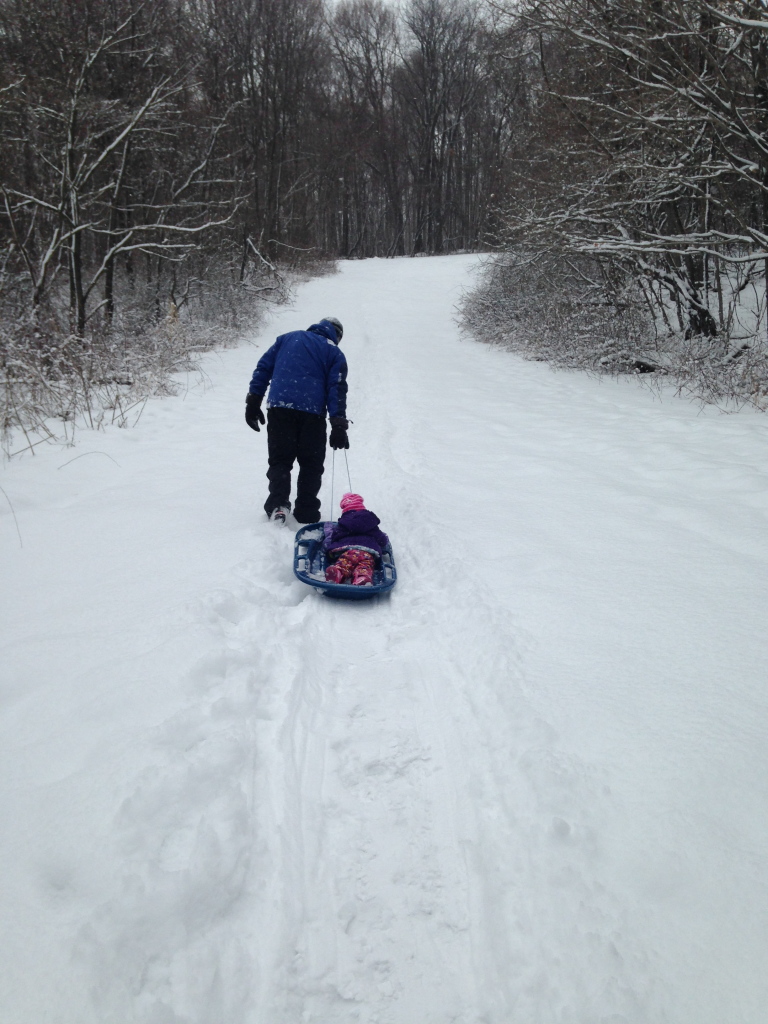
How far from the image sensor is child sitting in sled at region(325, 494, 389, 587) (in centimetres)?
353

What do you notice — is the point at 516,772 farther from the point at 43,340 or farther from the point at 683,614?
the point at 43,340

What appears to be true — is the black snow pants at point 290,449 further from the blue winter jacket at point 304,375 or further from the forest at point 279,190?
the forest at point 279,190

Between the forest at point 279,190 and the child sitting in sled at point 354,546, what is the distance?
3693 millimetres

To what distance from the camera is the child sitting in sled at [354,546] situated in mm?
3533

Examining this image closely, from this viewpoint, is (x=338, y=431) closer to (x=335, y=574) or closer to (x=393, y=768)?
(x=335, y=574)

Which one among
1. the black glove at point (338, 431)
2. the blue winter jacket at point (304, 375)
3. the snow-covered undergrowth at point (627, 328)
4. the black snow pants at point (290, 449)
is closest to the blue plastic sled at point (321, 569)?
the black snow pants at point (290, 449)

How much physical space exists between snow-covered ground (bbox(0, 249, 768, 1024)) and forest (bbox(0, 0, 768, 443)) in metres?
3.75

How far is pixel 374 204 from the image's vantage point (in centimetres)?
3681

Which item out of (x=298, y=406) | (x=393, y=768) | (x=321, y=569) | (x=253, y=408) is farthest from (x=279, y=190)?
(x=393, y=768)

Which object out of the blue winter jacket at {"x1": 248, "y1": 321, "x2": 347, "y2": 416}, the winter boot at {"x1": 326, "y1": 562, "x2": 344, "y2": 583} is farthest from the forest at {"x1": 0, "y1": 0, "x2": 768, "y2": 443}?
the winter boot at {"x1": 326, "y1": 562, "x2": 344, "y2": 583}

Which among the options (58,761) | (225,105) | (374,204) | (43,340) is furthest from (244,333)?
(374,204)

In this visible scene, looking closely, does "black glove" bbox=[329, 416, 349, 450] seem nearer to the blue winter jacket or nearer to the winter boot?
the blue winter jacket

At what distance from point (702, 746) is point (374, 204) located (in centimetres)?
4066

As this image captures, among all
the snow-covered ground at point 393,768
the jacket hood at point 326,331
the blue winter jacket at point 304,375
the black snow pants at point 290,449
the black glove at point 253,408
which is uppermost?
the jacket hood at point 326,331
